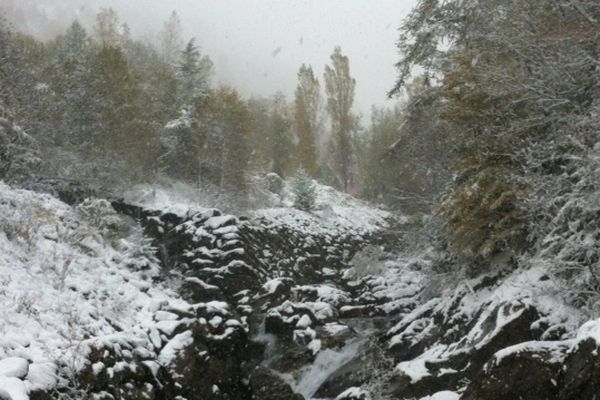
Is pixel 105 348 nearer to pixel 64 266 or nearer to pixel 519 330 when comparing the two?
pixel 64 266

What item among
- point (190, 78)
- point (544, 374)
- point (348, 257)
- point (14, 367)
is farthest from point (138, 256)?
point (190, 78)

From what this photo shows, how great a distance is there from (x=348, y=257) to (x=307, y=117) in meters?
17.8

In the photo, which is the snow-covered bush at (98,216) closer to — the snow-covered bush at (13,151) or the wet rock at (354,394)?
the snow-covered bush at (13,151)

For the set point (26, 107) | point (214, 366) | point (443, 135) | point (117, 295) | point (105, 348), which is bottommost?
point (214, 366)

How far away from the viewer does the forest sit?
6.74m

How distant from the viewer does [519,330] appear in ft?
23.6

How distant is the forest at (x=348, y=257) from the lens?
6.74 metres

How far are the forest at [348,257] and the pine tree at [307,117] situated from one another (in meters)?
14.3

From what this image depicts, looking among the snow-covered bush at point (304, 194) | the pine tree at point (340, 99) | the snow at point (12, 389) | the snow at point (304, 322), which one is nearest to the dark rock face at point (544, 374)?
the snow at point (12, 389)

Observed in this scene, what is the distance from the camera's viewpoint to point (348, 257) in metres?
19.4

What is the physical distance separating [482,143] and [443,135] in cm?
338

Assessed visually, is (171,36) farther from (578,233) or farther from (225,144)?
(578,233)

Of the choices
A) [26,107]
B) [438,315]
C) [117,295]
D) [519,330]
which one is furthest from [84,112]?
[519,330]

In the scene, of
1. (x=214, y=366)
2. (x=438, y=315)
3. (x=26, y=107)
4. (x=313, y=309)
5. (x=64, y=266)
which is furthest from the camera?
(x=26, y=107)
